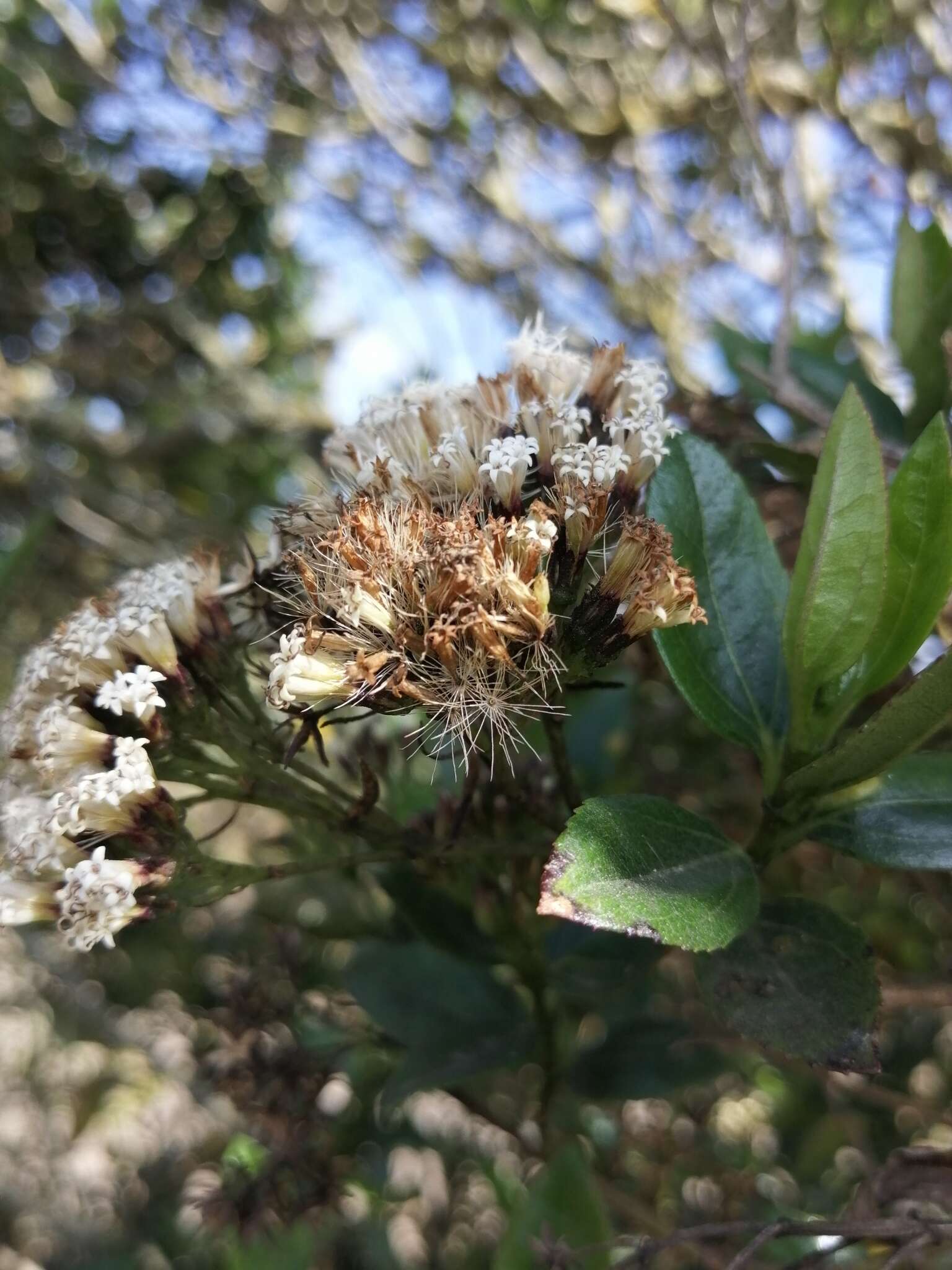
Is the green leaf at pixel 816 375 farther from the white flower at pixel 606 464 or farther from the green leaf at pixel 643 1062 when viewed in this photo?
the green leaf at pixel 643 1062

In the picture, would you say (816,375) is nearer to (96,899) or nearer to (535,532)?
(535,532)

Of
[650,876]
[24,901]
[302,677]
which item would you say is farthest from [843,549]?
[24,901]

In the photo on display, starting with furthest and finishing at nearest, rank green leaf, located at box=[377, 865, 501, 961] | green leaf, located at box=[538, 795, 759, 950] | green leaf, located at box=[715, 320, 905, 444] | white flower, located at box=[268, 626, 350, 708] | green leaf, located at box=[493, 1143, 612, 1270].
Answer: green leaf, located at box=[715, 320, 905, 444] < green leaf, located at box=[377, 865, 501, 961] < green leaf, located at box=[493, 1143, 612, 1270] < white flower, located at box=[268, 626, 350, 708] < green leaf, located at box=[538, 795, 759, 950]

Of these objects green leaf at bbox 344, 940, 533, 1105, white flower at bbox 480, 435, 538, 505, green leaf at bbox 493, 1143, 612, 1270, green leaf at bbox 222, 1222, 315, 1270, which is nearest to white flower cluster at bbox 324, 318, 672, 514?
white flower at bbox 480, 435, 538, 505

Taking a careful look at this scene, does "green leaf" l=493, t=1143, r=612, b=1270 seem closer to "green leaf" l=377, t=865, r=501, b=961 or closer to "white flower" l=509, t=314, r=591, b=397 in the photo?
"green leaf" l=377, t=865, r=501, b=961

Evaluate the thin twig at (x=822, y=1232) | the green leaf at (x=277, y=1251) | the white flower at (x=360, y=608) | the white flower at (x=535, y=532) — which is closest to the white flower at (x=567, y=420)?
the white flower at (x=535, y=532)

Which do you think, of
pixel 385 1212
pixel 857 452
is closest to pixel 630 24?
pixel 857 452
